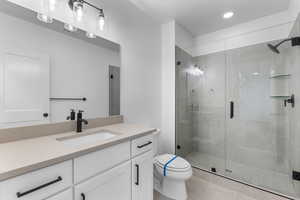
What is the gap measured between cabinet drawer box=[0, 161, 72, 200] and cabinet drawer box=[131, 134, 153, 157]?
1.62ft

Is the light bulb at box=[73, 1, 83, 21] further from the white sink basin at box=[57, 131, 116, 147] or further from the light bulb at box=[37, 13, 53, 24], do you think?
the white sink basin at box=[57, 131, 116, 147]

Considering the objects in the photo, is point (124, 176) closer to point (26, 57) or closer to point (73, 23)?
point (26, 57)

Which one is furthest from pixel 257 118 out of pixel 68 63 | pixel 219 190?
pixel 68 63

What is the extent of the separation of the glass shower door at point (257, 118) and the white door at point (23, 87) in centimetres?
251

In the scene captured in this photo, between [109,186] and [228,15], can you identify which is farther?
[228,15]

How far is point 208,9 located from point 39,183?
2456 mm

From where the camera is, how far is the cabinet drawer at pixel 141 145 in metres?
1.17

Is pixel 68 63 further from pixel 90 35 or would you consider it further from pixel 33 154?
pixel 33 154

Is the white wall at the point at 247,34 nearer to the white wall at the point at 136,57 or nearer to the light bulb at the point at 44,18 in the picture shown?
the white wall at the point at 136,57

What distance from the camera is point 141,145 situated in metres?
1.25

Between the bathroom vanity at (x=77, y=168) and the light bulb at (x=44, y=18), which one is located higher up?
the light bulb at (x=44, y=18)

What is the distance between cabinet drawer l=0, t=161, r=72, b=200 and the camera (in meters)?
0.58

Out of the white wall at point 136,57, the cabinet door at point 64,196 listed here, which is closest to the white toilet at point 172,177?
the white wall at point 136,57

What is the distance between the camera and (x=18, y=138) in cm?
99
